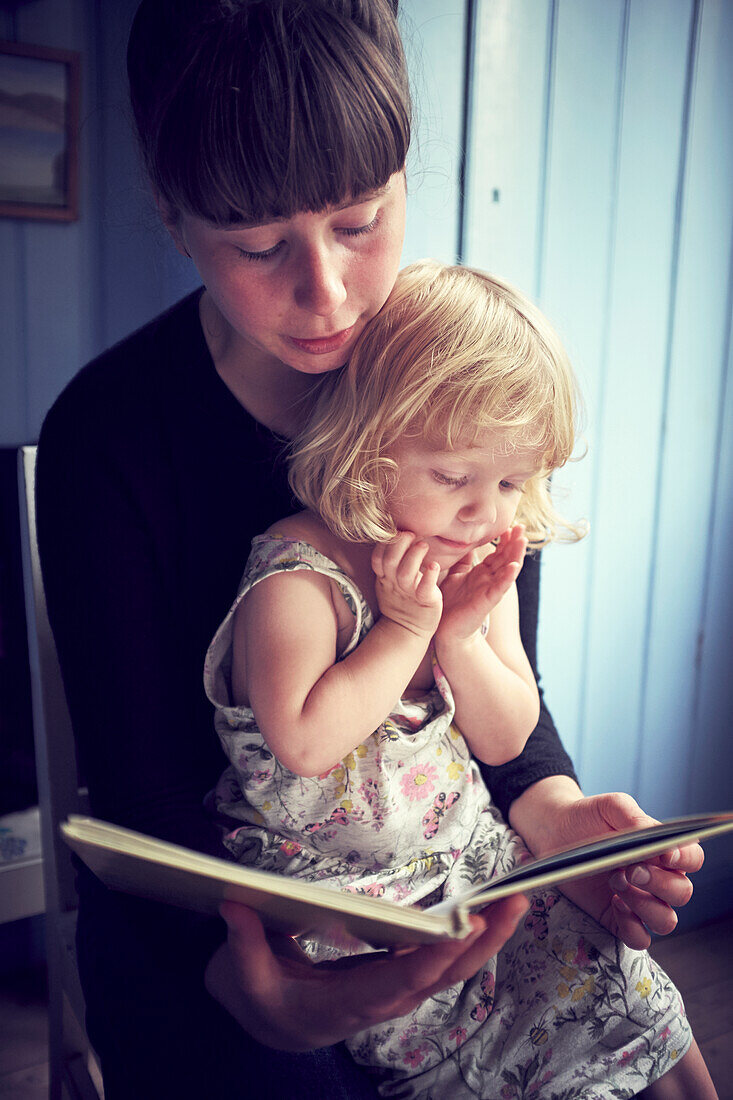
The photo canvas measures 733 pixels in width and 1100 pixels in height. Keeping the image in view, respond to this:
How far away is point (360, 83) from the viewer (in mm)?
695

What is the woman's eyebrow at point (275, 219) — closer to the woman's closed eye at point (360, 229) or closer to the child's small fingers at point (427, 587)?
the woman's closed eye at point (360, 229)

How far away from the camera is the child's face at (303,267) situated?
760mm

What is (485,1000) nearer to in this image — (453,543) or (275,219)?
(453,543)

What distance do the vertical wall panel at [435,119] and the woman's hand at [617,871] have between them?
2.80 ft

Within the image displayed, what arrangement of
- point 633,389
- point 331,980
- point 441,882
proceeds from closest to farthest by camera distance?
point 331,980 < point 441,882 < point 633,389

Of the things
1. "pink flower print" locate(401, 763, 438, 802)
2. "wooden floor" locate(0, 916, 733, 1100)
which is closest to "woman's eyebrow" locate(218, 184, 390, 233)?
"pink flower print" locate(401, 763, 438, 802)

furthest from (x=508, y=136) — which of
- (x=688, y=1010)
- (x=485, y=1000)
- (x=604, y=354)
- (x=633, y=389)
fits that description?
(x=688, y=1010)

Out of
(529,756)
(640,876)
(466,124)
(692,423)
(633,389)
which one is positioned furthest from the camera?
(692,423)

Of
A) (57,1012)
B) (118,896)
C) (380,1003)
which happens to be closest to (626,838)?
(380,1003)

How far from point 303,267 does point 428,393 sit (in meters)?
0.19

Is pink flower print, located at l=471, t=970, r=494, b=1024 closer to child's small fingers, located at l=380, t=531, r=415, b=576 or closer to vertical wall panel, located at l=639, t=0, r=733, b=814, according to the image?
child's small fingers, located at l=380, t=531, r=415, b=576

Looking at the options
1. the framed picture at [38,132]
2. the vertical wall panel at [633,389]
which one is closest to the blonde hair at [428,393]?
the framed picture at [38,132]

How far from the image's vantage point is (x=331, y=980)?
28.5 inches

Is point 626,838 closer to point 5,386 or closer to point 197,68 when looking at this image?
point 197,68
